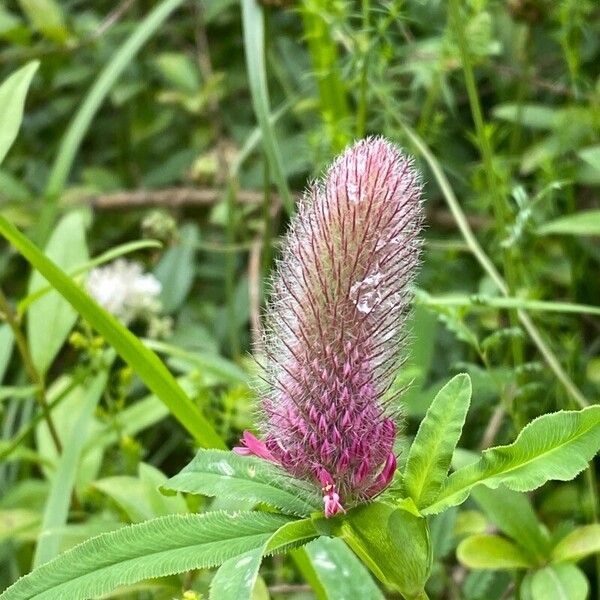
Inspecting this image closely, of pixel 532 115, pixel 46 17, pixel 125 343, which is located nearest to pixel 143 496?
pixel 125 343

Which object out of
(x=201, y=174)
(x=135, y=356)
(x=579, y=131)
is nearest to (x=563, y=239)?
(x=579, y=131)

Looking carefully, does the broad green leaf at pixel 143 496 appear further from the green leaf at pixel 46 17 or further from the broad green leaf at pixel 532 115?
the green leaf at pixel 46 17

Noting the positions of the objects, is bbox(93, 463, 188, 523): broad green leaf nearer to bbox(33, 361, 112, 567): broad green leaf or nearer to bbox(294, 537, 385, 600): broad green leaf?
bbox(33, 361, 112, 567): broad green leaf

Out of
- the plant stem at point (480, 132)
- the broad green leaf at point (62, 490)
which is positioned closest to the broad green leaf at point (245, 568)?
the broad green leaf at point (62, 490)

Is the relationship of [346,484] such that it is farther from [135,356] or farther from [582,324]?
[582,324]

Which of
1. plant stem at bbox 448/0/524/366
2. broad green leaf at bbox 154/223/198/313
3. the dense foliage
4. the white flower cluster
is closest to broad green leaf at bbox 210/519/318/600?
the dense foliage

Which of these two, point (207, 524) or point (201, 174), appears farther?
point (201, 174)
